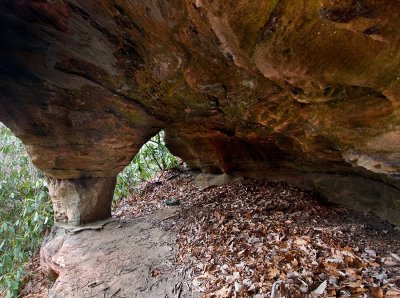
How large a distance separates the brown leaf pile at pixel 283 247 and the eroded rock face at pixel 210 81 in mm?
938

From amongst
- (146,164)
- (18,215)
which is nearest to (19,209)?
(18,215)

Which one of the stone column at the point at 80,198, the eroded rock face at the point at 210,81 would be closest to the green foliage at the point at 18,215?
the stone column at the point at 80,198

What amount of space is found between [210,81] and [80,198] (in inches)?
153

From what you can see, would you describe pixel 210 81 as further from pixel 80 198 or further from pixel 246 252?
pixel 80 198

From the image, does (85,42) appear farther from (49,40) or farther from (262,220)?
(262,220)

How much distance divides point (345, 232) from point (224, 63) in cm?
302

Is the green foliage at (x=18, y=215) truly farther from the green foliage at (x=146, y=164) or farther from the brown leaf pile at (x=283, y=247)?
the brown leaf pile at (x=283, y=247)

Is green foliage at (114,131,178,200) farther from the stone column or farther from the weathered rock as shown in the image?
the weathered rock

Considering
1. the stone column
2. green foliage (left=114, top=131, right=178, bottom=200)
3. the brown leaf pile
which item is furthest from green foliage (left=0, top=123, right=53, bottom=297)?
the brown leaf pile

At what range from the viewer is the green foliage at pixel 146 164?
32.0 ft

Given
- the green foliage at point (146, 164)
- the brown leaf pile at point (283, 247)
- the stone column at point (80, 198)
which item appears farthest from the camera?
the green foliage at point (146, 164)

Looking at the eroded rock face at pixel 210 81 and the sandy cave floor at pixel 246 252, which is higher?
the eroded rock face at pixel 210 81

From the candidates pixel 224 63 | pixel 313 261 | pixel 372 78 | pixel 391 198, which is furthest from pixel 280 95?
pixel 391 198

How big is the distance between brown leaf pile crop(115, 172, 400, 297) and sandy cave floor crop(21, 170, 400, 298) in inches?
0.4
